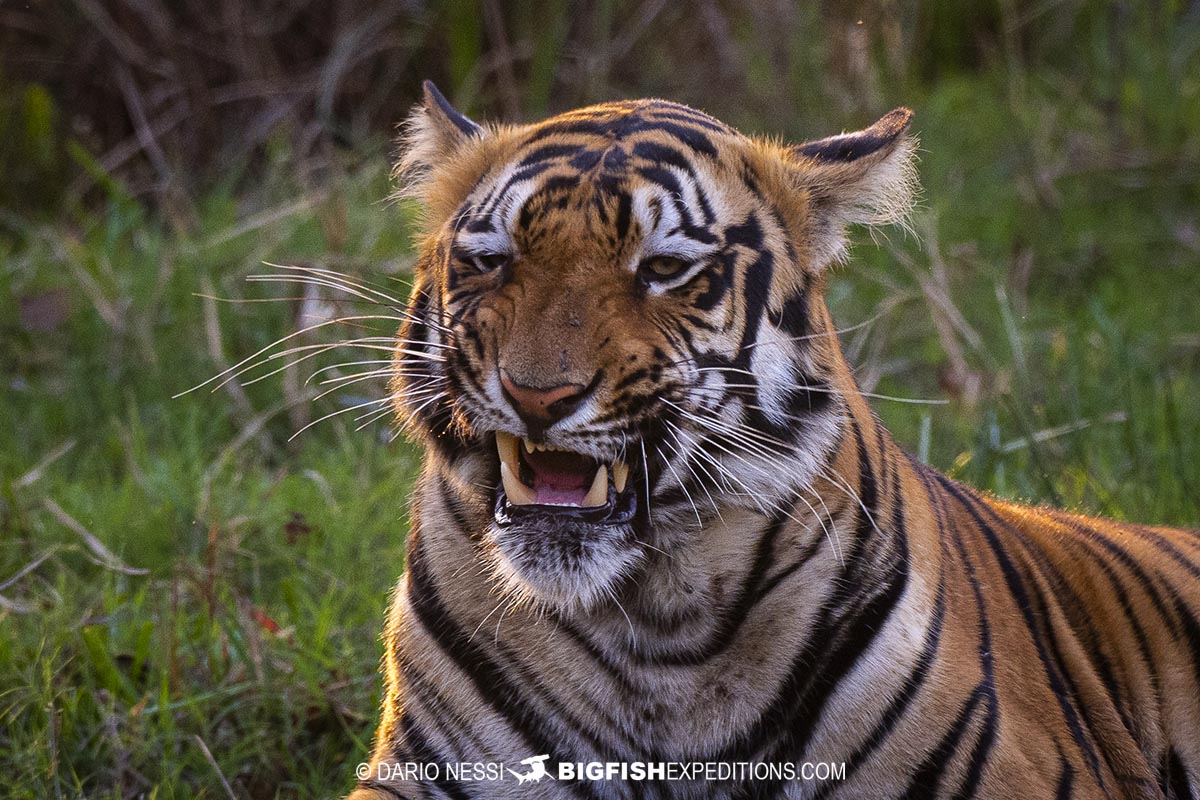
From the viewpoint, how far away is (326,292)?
522 cm

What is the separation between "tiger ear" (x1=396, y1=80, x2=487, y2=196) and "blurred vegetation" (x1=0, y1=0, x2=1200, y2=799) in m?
0.12

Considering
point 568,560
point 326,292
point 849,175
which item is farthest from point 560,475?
point 326,292

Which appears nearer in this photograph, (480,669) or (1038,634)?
(480,669)

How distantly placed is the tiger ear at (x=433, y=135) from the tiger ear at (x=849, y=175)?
615 mm

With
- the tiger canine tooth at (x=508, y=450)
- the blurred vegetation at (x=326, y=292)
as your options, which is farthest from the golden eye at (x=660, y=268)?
the blurred vegetation at (x=326, y=292)

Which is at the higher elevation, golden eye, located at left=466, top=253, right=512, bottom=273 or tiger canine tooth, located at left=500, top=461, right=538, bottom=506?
golden eye, located at left=466, top=253, right=512, bottom=273

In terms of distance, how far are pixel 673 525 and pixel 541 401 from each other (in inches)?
14.1

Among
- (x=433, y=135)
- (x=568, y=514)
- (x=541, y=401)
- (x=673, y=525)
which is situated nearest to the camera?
(x=541, y=401)

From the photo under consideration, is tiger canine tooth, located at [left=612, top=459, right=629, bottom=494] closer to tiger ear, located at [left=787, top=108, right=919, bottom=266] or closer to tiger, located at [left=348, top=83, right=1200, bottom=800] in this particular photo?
tiger, located at [left=348, top=83, right=1200, bottom=800]

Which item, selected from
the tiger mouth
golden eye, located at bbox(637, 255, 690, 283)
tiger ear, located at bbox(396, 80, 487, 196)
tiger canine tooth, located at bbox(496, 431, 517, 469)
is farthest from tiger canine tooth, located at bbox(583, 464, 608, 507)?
tiger ear, located at bbox(396, 80, 487, 196)

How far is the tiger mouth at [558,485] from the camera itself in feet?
7.43

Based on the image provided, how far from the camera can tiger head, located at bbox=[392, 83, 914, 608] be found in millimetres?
2219

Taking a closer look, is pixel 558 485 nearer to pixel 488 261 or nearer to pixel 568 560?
pixel 568 560

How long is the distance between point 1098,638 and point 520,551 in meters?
1.24
